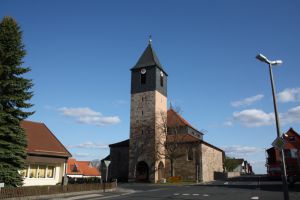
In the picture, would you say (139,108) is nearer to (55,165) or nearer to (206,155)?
(206,155)

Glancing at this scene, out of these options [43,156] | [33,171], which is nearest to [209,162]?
[43,156]

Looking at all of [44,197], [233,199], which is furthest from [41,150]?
[233,199]

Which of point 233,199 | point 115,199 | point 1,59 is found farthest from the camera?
point 1,59

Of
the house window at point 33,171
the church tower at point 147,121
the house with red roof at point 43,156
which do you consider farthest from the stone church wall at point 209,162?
the house window at point 33,171

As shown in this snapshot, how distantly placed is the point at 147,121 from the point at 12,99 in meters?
27.7

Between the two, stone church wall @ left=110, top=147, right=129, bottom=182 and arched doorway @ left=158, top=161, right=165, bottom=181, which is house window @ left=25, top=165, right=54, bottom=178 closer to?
arched doorway @ left=158, top=161, right=165, bottom=181

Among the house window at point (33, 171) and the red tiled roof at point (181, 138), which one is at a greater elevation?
the red tiled roof at point (181, 138)

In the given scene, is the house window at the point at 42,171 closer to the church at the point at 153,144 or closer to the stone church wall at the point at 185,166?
the church at the point at 153,144

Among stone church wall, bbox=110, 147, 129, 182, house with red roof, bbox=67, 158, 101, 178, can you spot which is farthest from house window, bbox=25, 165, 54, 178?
house with red roof, bbox=67, 158, 101, 178

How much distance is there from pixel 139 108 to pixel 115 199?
95.1 ft

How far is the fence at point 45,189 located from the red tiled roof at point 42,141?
5.60 metres

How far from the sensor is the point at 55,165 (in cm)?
3266

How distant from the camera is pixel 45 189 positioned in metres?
22.1

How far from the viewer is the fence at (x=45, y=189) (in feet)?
61.4
